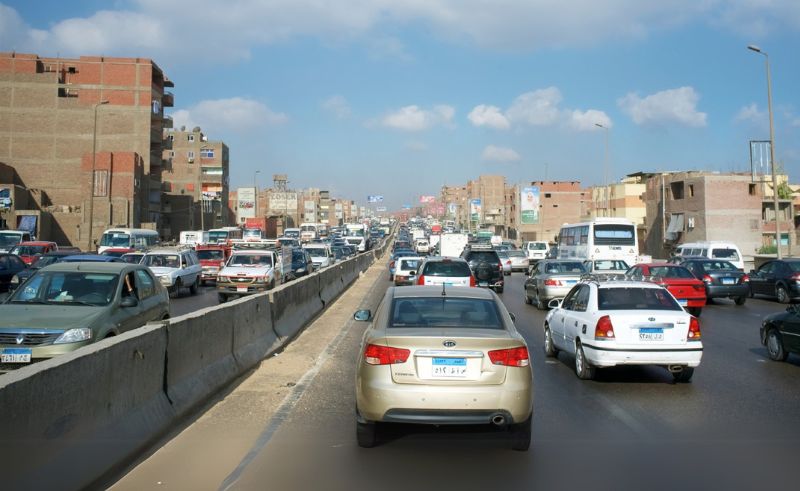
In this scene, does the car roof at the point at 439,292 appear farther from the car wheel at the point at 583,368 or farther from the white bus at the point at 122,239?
the white bus at the point at 122,239

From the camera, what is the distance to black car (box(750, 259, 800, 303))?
25.0 m

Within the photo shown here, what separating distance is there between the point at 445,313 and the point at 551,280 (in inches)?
594

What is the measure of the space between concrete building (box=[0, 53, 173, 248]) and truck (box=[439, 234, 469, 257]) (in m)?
38.7

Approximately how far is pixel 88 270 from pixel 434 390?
707 centimetres

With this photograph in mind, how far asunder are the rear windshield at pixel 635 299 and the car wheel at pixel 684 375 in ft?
3.00

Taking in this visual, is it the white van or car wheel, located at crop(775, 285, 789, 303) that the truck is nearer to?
the white van

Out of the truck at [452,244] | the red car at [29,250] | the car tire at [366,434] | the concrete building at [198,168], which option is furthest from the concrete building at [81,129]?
the car tire at [366,434]

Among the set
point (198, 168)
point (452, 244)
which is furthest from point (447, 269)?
point (198, 168)

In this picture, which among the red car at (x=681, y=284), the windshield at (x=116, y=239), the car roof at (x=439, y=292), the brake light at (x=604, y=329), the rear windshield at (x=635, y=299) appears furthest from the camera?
the windshield at (x=116, y=239)

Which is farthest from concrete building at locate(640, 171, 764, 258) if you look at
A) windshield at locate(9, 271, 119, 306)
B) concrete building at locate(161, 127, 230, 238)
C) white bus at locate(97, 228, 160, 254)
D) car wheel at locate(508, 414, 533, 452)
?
concrete building at locate(161, 127, 230, 238)

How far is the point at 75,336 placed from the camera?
30.6 ft

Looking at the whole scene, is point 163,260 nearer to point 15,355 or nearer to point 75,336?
point 75,336

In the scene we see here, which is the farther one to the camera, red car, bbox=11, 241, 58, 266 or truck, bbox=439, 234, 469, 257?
truck, bbox=439, 234, 469, 257

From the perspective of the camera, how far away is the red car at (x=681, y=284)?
20.5 meters
